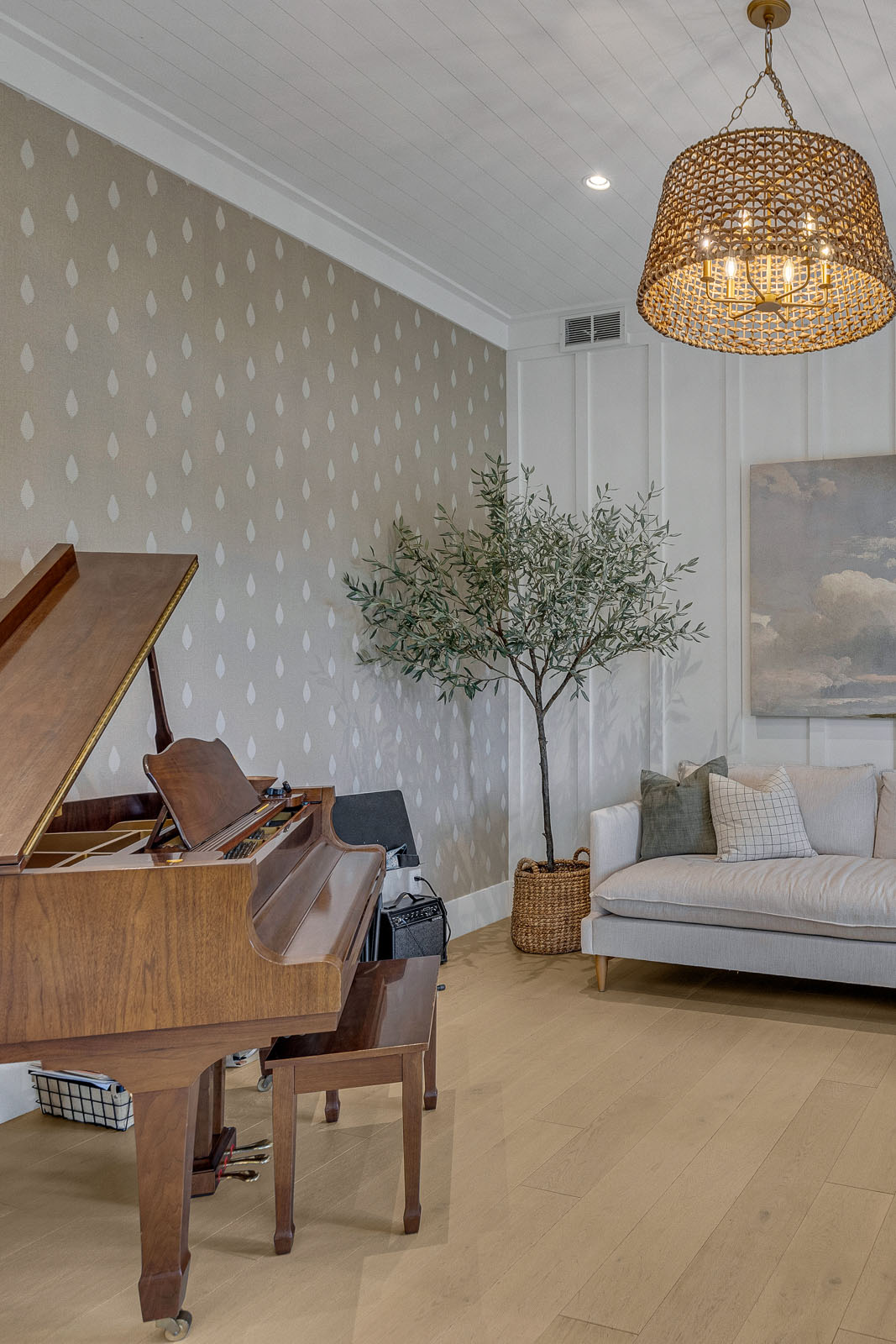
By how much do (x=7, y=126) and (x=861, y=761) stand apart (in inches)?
165

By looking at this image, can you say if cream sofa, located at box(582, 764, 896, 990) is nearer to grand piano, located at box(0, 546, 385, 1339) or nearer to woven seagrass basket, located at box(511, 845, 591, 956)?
woven seagrass basket, located at box(511, 845, 591, 956)

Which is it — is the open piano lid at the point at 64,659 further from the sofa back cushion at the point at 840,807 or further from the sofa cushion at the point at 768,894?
the sofa back cushion at the point at 840,807

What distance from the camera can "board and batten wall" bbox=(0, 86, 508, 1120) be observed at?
3.17 metres

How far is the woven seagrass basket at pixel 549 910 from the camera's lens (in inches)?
191

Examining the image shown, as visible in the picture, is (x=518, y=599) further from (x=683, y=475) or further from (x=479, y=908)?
(x=479, y=908)

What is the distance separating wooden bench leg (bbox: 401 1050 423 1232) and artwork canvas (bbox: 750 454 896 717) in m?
3.26

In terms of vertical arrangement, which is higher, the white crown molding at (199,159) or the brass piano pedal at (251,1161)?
the white crown molding at (199,159)

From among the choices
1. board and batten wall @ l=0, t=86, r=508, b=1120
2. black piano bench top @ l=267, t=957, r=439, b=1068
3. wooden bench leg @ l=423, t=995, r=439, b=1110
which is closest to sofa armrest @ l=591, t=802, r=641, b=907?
board and batten wall @ l=0, t=86, r=508, b=1120

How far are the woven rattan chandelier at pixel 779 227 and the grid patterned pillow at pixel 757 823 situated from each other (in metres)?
2.04

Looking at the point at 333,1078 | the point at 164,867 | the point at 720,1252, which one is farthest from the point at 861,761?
the point at 164,867

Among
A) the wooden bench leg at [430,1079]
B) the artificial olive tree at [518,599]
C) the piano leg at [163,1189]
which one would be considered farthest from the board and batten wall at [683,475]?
the piano leg at [163,1189]

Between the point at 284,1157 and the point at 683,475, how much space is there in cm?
404

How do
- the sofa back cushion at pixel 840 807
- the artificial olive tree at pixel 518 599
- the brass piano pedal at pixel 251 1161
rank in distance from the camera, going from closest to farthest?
the brass piano pedal at pixel 251 1161 < the sofa back cushion at pixel 840 807 < the artificial olive tree at pixel 518 599

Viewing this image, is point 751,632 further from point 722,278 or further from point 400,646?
point 722,278
